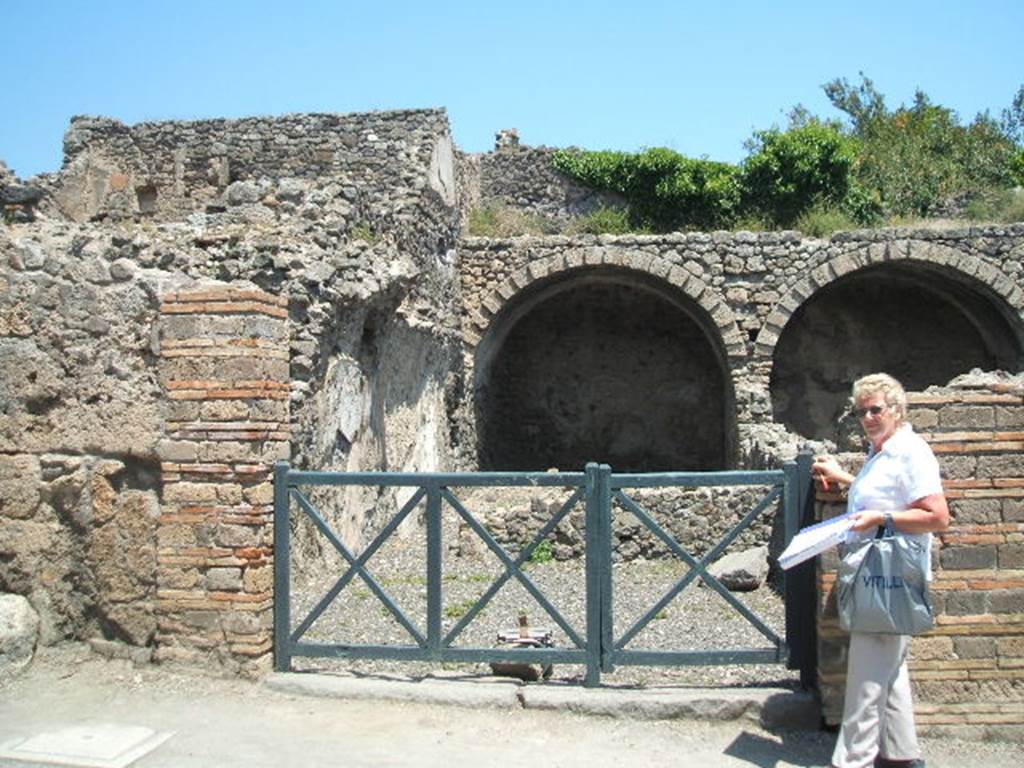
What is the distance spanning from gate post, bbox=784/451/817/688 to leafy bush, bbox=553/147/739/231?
41.9 ft

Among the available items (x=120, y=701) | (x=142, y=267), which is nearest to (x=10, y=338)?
(x=142, y=267)

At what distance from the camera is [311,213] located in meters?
8.10

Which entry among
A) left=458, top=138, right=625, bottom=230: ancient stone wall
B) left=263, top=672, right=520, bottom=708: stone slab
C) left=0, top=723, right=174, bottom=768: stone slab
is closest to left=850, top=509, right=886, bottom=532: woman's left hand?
left=263, top=672, right=520, bottom=708: stone slab

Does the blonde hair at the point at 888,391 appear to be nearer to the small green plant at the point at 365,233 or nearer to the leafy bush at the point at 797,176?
the small green plant at the point at 365,233

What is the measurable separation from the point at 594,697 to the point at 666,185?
1339 centimetres

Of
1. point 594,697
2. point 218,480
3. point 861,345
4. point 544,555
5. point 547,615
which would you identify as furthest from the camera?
point 861,345

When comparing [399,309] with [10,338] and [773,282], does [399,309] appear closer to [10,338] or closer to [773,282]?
[10,338]

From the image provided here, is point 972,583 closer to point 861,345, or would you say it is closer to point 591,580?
point 591,580

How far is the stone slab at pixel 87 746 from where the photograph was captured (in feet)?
13.7

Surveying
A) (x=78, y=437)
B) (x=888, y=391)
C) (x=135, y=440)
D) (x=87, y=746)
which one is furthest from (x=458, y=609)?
(x=888, y=391)

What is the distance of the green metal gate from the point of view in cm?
474

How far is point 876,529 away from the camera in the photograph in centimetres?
387

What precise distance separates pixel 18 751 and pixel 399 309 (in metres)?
6.80

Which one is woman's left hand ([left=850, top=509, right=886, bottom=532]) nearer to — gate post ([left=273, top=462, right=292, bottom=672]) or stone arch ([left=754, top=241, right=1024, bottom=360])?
gate post ([left=273, top=462, right=292, bottom=672])
